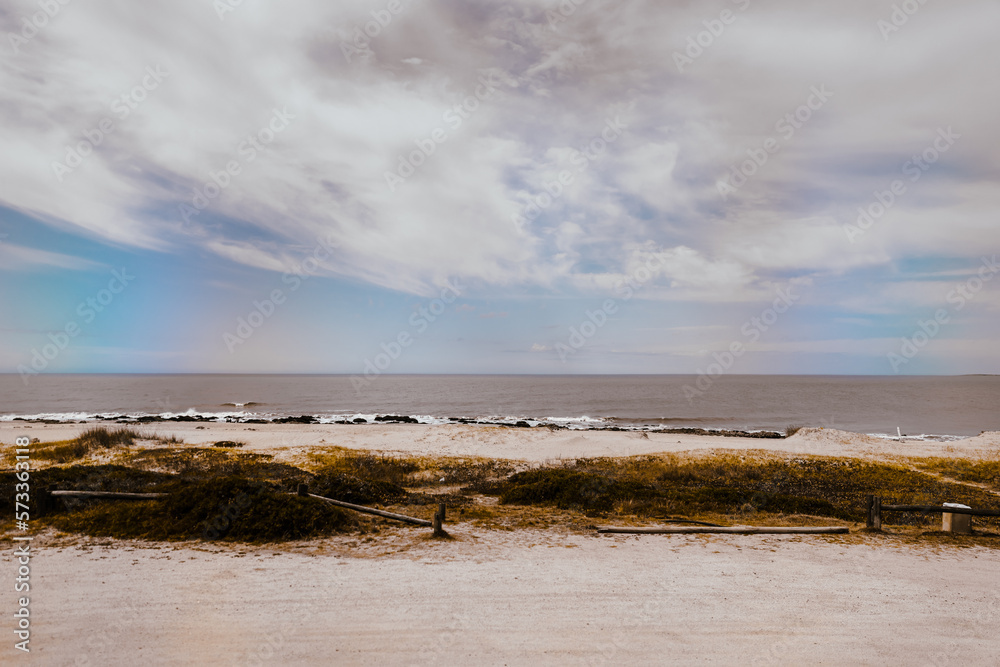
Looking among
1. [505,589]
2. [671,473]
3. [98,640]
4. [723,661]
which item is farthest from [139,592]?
[671,473]

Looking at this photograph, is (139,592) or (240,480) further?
(240,480)

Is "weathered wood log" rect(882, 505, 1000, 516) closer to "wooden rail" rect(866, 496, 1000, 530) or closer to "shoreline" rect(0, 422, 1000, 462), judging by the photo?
"wooden rail" rect(866, 496, 1000, 530)

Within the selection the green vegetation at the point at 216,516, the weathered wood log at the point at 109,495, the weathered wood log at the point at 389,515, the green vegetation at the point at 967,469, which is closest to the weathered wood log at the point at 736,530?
the weathered wood log at the point at 389,515

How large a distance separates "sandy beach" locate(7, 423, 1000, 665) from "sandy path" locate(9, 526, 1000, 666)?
0.12 ft

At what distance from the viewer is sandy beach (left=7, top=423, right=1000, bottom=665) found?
744 centimetres

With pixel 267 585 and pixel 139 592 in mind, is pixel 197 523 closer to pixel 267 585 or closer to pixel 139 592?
pixel 139 592

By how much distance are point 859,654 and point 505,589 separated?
223 inches

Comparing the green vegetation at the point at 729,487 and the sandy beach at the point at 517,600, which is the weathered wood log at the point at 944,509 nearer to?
the sandy beach at the point at 517,600

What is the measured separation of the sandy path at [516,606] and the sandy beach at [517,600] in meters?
0.04

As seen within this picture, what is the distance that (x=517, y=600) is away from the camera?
9055 mm

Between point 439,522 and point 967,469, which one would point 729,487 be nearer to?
point 439,522

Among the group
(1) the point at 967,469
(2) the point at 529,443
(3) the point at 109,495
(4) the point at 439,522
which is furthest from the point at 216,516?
(1) the point at 967,469

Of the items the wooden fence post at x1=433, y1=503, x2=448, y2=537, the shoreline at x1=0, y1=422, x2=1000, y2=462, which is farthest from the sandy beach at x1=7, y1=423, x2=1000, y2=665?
the shoreline at x1=0, y1=422, x2=1000, y2=462

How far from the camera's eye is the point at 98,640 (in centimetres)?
745
